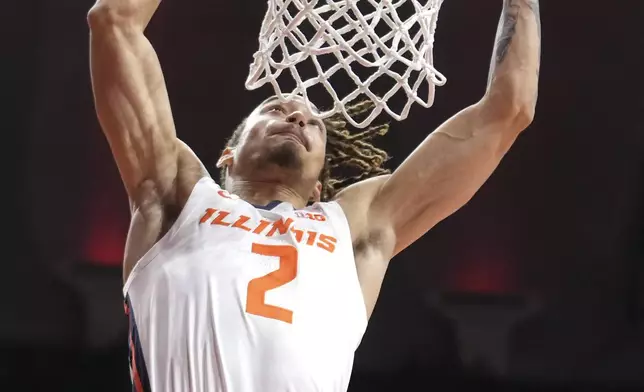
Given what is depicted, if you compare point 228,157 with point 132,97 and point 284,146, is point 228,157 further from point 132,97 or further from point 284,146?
point 132,97

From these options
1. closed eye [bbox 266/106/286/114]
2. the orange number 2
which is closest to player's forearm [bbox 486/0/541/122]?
closed eye [bbox 266/106/286/114]

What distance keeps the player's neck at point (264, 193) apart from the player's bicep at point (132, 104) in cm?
19

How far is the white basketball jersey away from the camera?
1395 mm

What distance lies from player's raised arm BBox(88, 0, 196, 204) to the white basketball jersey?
0.31ft

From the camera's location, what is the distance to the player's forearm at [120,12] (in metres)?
1.50

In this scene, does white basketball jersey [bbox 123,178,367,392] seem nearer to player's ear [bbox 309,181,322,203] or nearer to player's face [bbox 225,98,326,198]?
player's face [bbox 225,98,326,198]

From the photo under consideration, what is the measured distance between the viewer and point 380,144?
304 centimetres

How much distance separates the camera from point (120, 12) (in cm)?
151

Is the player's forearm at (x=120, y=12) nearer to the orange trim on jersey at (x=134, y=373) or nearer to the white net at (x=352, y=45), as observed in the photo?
the white net at (x=352, y=45)

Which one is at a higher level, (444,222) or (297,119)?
(297,119)

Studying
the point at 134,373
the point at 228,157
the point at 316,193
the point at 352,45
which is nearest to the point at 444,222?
the point at 316,193

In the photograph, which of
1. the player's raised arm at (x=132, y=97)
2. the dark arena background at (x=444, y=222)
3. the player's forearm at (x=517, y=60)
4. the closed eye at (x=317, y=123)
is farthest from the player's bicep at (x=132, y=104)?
the dark arena background at (x=444, y=222)

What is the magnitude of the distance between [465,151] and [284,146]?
0.35m

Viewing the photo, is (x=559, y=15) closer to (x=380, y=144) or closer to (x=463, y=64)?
(x=463, y=64)
